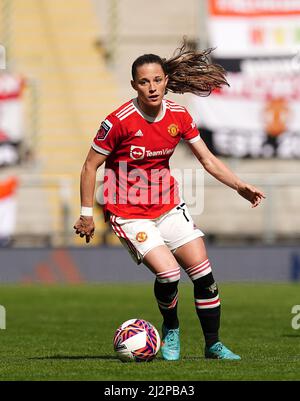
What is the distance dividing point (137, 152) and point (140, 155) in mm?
33

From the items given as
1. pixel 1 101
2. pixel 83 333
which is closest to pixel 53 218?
pixel 1 101

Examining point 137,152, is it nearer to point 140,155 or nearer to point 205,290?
point 140,155

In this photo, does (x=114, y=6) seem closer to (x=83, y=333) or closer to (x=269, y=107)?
(x=269, y=107)

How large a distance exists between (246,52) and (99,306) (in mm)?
9817

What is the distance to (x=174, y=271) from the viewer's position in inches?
352

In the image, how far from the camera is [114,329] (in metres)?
12.5

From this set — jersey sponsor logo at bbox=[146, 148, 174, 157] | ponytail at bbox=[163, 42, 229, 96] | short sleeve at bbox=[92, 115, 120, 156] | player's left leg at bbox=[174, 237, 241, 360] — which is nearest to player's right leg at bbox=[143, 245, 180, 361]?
player's left leg at bbox=[174, 237, 241, 360]

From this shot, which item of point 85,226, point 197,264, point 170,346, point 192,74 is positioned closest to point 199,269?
point 197,264

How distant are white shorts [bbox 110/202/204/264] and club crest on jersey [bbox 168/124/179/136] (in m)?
0.59

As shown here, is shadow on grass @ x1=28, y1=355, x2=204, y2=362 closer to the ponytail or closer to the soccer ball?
the soccer ball

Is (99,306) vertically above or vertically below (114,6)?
below

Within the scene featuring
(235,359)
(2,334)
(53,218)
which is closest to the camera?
(235,359)

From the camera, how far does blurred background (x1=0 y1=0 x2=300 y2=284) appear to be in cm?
2066

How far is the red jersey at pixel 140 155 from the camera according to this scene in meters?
8.94
